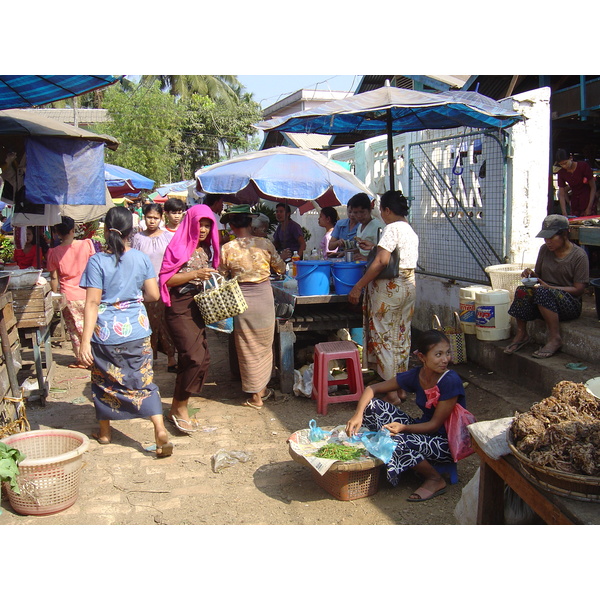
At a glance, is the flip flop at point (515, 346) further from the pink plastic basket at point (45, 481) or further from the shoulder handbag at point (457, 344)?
the pink plastic basket at point (45, 481)

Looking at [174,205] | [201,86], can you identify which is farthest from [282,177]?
[201,86]

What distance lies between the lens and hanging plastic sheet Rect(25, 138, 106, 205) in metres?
5.49

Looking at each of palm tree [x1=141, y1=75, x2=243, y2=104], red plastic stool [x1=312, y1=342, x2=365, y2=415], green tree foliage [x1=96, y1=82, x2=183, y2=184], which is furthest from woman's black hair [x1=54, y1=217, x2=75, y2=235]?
palm tree [x1=141, y1=75, x2=243, y2=104]

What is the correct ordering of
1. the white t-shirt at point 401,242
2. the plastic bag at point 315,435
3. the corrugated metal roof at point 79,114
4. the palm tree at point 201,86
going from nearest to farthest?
the plastic bag at point 315,435, the white t-shirt at point 401,242, the palm tree at point 201,86, the corrugated metal roof at point 79,114

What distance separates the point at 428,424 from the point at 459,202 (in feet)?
15.1

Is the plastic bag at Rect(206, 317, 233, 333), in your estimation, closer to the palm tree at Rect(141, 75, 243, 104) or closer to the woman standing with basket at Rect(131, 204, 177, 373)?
the woman standing with basket at Rect(131, 204, 177, 373)

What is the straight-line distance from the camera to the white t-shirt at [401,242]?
5.18 m

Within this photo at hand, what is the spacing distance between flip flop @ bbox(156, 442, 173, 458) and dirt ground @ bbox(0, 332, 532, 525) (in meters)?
0.05

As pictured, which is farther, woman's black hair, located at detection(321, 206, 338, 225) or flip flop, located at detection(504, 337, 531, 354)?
woman's black hair, located at detection(321, 206, 338, 225)

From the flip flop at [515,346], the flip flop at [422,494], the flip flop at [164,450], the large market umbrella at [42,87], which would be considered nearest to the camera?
the flip flop at [422,494]

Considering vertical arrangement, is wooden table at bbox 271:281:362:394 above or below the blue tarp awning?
below

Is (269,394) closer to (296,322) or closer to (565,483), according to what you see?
(296,322)

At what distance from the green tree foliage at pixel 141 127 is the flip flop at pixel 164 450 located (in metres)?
18.4

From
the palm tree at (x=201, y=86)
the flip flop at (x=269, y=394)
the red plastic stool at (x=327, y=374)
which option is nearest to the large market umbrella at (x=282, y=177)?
the red plastic stool at (x=327, y=374)
